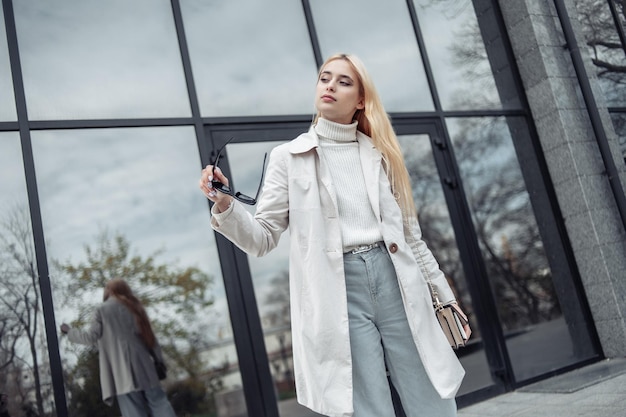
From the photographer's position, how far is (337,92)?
7.25 ft

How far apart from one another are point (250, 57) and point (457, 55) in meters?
2.08

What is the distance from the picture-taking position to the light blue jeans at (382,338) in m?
1.98

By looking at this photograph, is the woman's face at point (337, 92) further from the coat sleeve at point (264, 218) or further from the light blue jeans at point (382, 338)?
the light blue jeans at point (382, 338)

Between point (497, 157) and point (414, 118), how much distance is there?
96cm

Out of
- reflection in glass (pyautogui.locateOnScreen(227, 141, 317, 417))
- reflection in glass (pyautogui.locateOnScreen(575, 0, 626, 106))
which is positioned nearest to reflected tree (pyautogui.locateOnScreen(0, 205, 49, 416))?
reflection in glass (pyautogui.locateOnScreen(227, 141, 317, 417))

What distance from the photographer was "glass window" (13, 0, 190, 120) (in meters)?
3.90

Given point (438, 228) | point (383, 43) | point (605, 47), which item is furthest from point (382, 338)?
point (605, 47)

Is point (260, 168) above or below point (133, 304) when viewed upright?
above

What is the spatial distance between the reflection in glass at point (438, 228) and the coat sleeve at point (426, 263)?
2.65 meters

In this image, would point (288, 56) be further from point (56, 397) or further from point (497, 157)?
point (56, 397)

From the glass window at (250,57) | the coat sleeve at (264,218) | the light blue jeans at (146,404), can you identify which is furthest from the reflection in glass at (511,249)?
the coat sleeve at (264,218)

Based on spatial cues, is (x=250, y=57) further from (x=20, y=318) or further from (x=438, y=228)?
(x=20, y=318)

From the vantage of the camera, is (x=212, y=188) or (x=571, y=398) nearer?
(x=212, y=188)

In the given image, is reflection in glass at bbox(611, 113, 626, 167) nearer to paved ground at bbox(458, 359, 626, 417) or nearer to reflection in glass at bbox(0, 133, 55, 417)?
paved ground at bbox(458, 359, 626, 417)
